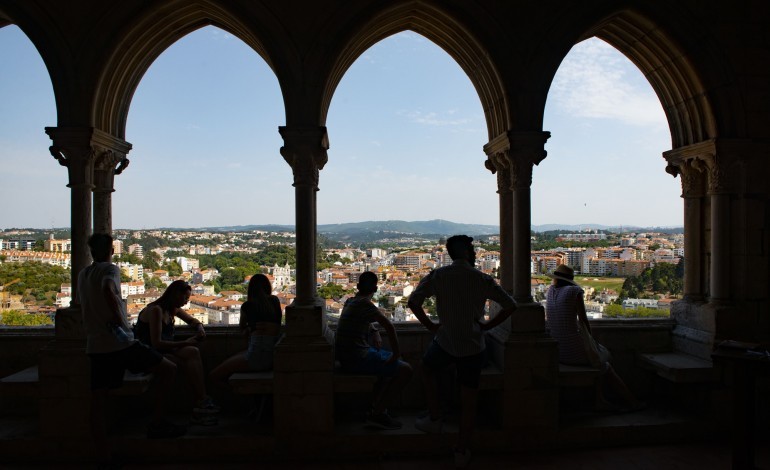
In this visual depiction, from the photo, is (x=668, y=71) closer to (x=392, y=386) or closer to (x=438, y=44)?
(x=438, y=44)

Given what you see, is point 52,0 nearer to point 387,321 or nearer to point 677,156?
point 387,321

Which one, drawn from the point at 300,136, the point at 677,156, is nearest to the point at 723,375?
the point at 677,156

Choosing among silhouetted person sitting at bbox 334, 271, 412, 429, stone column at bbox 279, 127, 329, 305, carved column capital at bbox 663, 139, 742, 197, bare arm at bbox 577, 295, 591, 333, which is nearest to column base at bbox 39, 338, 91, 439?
stone column at bbox 279, 127, 329, 305

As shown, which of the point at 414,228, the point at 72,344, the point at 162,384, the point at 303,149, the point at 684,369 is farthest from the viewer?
the point at 414,228

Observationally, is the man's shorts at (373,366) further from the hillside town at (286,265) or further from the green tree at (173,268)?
the green tree at (173,268)

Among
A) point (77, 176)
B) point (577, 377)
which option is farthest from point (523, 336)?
point (77, 176)

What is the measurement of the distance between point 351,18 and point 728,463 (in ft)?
12.7

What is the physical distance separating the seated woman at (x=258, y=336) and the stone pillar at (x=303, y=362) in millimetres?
149

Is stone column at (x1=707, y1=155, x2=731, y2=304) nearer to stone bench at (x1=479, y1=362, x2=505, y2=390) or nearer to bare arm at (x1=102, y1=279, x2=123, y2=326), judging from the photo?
stone bench at (x1=479, y1=362, x2=505, y2=390)

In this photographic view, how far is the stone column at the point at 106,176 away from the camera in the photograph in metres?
3.95

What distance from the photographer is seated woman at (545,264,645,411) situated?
3918 mm

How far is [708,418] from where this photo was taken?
3.91m

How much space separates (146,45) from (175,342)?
2.26 metres

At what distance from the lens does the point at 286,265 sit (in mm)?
4477
